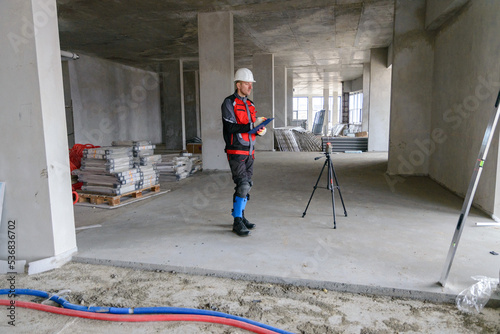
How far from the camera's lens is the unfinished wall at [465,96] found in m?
4.57

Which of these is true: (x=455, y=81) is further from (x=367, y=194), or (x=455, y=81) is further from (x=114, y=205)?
(x=114, y=205)

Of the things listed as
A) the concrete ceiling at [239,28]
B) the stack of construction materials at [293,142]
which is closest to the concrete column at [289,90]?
the concrete ceiling at [239,28]

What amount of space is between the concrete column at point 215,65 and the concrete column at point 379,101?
23.0 ft

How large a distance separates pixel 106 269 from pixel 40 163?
1167mm

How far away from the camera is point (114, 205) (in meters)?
5.48

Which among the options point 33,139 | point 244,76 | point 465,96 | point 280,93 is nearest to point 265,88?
point 280,93

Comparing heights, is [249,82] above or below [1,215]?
above

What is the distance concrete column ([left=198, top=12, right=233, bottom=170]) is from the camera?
8.69 meters

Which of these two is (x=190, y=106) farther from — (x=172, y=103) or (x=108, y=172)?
(x=108, y=172)

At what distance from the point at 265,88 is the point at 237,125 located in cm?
1100

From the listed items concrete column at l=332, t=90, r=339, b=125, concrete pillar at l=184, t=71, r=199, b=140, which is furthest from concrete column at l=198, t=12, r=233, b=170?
concrete column at l=332, t=90, r=339, b=125

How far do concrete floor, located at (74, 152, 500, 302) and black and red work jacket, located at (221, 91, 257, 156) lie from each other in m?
1.05

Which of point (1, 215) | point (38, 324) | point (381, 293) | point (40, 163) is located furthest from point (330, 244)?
point (1, 215)

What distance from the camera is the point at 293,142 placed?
49.7 feet
